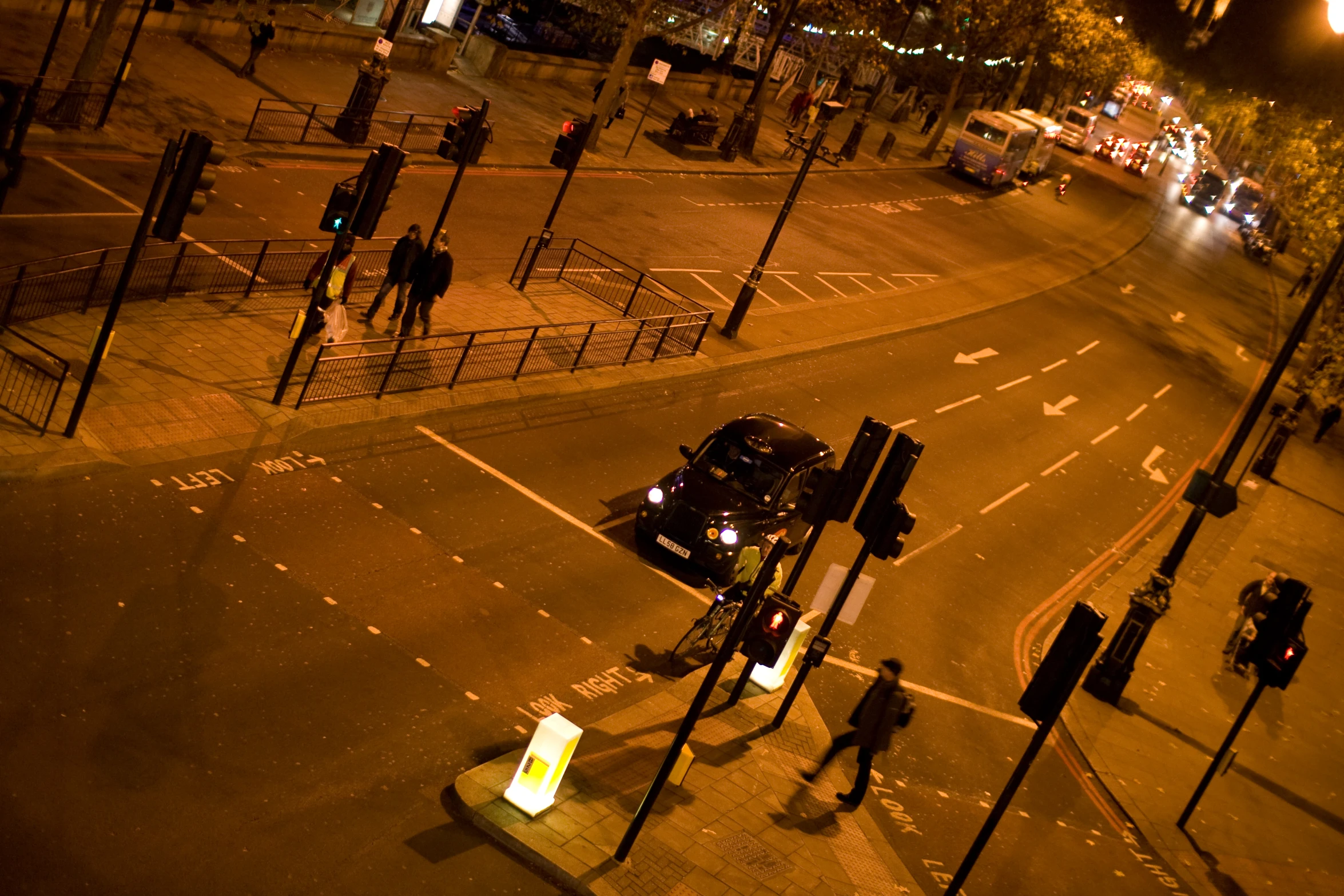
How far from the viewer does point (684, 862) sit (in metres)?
9.63

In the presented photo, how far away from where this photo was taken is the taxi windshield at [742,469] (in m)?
15.8

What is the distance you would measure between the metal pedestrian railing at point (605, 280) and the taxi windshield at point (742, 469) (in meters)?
6.90

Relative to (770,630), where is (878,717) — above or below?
below

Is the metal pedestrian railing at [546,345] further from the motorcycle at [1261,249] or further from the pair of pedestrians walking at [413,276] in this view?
the motorcycle at [1261,249]

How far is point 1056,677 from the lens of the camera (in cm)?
891

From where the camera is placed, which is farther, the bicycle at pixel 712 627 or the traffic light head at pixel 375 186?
the traffic light head at pixel 375 186

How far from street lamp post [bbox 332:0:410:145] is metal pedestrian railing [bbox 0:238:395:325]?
6592mm

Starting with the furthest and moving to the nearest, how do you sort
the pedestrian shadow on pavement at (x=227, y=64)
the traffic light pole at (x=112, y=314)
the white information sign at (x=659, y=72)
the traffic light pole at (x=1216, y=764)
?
the white information sign at (x=659, y=72), the pedestrian shadow on pavement at (x=227, y=64), the traffic light pole at (x=1216, y=764), the traffic light pole at (x=112, y=314)

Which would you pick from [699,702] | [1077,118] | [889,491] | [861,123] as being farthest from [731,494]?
[1077,118]

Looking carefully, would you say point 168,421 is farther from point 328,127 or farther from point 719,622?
point 328,127

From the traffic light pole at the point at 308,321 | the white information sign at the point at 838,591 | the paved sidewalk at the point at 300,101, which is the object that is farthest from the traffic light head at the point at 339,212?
the paved sidewalk at the point at 300,101

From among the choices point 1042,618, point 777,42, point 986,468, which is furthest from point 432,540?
point 777,42

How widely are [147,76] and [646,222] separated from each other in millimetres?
11742

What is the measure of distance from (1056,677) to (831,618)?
139 inches
